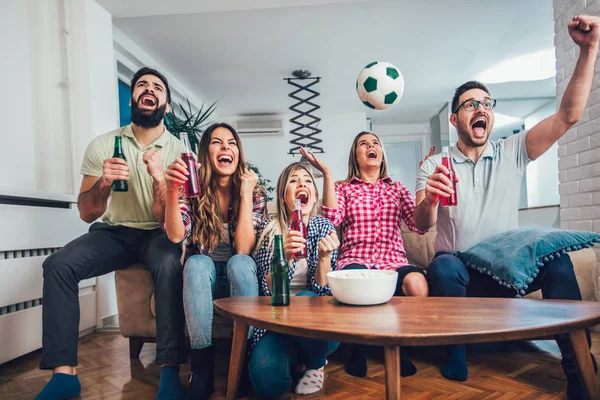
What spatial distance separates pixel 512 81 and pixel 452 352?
504 centimetres

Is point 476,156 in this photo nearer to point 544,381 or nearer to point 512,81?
point 544,381

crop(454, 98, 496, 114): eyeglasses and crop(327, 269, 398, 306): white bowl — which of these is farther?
crop(454, 98, 496, 114): eyeglasses

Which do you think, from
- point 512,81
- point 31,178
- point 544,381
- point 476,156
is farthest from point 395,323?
point 512,81

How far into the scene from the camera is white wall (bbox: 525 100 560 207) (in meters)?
5.92

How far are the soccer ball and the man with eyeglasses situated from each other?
1.68 feet

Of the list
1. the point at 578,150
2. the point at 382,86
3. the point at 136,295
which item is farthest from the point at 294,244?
the point at 578,150

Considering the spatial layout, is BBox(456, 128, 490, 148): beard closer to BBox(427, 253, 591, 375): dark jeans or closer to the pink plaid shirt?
the pink plaid shirt

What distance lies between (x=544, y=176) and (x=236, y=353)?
20.1ft

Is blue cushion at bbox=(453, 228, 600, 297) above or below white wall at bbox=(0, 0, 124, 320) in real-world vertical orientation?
below

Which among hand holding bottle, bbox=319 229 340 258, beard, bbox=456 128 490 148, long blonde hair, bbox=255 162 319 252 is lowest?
hand holding bottle, bbox=319 229 340 258

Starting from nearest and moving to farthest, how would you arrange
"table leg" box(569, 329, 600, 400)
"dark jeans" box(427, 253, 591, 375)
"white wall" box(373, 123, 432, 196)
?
1. "table leg" box(569, 329, 600, 400)
2. "dark jeans" box(427, 253, 591, 375)
3. "white wall" box(373, 123, 432, 196)

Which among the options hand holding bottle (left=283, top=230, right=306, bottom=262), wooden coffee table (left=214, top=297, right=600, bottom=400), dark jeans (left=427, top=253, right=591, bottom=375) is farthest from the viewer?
dark jeans (left=427, top=253, right=591, bottom=375)

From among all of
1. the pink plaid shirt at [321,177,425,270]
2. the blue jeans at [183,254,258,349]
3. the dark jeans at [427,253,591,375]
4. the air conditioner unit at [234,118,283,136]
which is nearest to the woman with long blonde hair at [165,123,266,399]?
the blue jeans at [183,254,258,349]

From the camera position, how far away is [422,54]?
Answer: 457 cm
